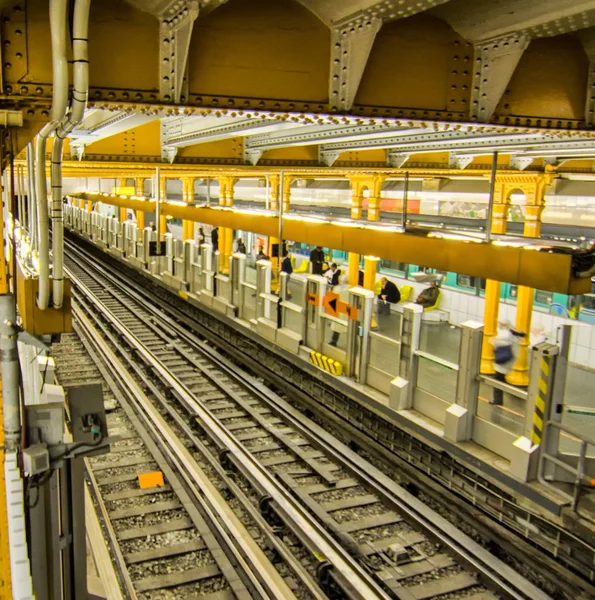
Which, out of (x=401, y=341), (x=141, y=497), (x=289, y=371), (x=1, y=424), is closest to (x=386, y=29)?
(x=1, y=424)

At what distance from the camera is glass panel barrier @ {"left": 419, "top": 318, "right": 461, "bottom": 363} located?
24.5 feet

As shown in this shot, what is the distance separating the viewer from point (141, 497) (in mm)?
6809

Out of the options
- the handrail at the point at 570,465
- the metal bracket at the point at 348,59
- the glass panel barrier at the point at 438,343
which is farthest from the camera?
the glass panel barrier at the point at 438,343

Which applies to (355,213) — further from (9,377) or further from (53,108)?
(9,377)

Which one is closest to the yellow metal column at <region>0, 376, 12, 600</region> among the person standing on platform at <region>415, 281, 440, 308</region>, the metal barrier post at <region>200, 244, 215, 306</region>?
the metal barrier post at <region>200, 244, 215, 306</region>

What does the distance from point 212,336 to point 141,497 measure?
24.1 feet

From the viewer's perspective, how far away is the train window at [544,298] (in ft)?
41.9

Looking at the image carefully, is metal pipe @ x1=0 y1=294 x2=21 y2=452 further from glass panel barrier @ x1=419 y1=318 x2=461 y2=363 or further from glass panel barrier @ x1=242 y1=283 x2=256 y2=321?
glass panel barrier @ x1=242 y1=283 x2=256 y2=321

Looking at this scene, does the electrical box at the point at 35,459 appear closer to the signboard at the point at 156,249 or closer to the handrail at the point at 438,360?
the handrail at the point at 438,360

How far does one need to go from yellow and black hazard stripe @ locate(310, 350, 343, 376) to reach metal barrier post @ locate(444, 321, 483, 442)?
251cm

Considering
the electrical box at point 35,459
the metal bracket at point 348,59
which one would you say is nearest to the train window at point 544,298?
the metal bracket at point 348,59

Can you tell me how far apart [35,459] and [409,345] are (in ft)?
17.5

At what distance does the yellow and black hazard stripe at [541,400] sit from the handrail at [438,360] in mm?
1172

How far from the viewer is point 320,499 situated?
22.5ft
